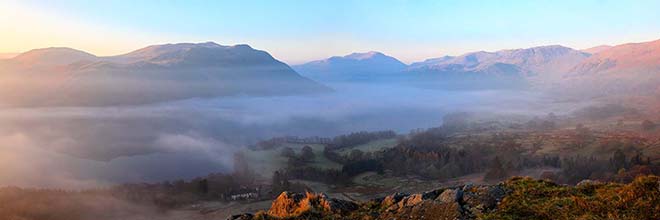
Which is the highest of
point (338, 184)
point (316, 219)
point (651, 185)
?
point (651, 185)

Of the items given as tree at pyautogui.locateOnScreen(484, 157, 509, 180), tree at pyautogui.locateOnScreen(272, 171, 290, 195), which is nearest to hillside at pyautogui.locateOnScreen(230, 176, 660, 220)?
tree at pyautogui.locateOnScreen(272, 171, 290, 195)

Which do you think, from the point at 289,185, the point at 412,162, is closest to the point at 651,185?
the point at 289,185

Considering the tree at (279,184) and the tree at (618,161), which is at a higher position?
the tree at (618,161)

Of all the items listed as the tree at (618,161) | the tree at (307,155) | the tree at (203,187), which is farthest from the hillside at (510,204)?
the tree at (307,155)

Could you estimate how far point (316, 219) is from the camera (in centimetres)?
1738

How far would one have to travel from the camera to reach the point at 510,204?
15.1 m

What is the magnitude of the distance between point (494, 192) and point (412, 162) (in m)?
131

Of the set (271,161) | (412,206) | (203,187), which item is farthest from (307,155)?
(412,206)

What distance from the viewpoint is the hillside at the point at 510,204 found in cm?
1302

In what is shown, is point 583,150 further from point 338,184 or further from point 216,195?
point 216,195

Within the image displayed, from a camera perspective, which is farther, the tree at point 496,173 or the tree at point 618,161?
the tree at point 496,173

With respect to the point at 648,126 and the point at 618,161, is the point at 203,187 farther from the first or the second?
→ the point at 648,126

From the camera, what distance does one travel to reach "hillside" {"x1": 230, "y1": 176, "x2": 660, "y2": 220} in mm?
13023

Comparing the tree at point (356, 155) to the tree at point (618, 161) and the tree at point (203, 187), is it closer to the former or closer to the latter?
the tree at point (203, 187)
